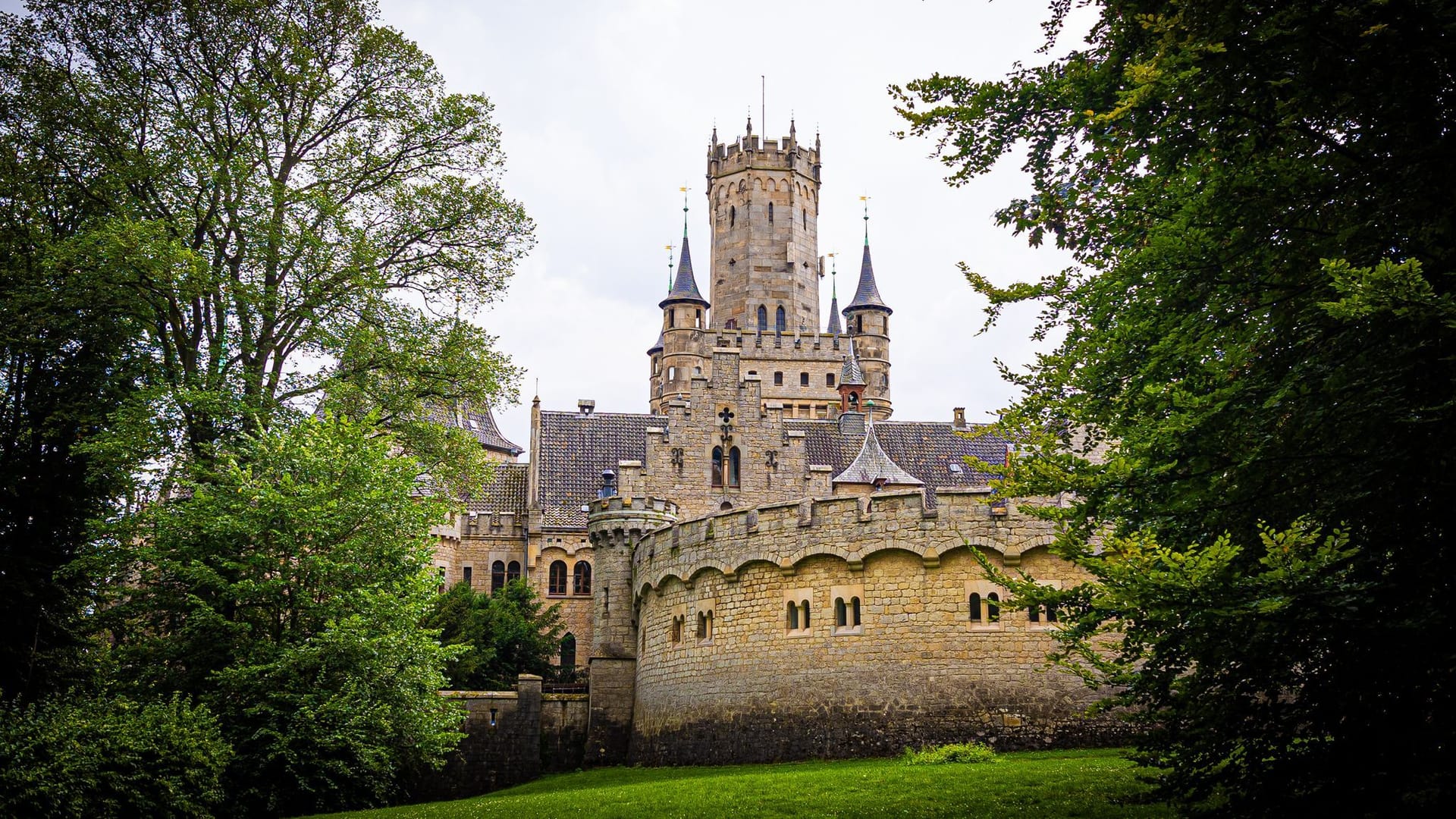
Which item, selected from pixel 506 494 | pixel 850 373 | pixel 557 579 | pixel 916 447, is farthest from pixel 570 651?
pixel 850 373

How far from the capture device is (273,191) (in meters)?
25.7

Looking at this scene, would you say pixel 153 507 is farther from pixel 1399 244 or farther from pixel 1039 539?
pixel 1399 244

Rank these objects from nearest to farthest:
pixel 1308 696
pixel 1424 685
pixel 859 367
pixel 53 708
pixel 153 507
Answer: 1. pixel 1424 685
2. pixel 1308 696
3. pixel 53 708
4. pixel 153 507
5. pixel 859 367

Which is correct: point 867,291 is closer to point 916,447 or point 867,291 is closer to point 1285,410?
point 916,447

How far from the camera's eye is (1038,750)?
83.7ft

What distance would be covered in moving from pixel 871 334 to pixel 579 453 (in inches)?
957

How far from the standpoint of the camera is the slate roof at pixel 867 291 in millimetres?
72125

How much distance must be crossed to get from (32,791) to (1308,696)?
18004mm

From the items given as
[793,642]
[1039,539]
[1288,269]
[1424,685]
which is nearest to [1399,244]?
[1288,269]

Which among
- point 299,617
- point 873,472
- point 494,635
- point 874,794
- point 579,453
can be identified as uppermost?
point 579,453

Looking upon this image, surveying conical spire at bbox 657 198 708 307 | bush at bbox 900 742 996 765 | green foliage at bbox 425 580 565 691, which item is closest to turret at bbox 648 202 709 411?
conical spire at bbox 657 198 708 307

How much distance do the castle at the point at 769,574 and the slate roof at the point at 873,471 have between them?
9 cm

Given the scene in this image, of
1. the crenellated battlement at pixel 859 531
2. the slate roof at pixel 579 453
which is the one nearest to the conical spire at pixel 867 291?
the slate roof at pixel 579 453

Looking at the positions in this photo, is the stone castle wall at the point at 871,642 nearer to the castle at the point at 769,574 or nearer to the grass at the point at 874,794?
the castle at the point at 769,574
